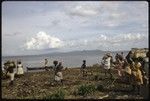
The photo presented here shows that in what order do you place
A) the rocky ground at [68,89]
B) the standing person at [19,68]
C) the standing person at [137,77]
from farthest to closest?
the standing person at [19,68], the rocky ground at [68,89], the standing person at [137,77]

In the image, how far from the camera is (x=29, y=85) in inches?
845

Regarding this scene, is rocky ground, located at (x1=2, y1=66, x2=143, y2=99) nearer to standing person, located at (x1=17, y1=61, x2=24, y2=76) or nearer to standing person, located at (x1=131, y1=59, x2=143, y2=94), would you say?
standing person, located at (x1=131, y1=59, x2=143, y2=94)

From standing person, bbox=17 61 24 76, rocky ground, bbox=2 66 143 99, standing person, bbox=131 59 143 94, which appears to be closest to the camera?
standing person, bbox=131 59 143 94

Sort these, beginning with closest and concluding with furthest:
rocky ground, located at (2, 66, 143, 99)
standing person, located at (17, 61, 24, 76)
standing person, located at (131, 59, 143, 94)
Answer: standing person, located at (131, 59, 143, 94)
rocky ground, located at (2, 66, 143, 99)
standing person, located at (17, 61, 24, 76)

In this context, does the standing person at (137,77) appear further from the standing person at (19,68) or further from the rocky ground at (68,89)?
the standing person at (19,68)

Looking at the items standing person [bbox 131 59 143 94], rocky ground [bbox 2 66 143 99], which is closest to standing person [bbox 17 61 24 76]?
rocky ground [bbox 2 66 143 99]

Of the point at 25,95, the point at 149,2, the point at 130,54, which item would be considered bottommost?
the point at 25,95

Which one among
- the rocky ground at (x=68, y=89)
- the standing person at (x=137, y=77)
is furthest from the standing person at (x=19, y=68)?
the standing person at (x=137, y=77)

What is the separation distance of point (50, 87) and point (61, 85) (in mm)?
676

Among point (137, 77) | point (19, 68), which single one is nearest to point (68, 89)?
point (137, 77)

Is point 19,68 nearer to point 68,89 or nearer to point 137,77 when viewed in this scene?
point 68,89

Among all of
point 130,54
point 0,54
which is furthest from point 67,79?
point 0,54

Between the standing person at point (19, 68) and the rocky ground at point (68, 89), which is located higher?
the standing person at point (19, 68)

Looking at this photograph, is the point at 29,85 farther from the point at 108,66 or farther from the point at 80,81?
the point at 108,66
